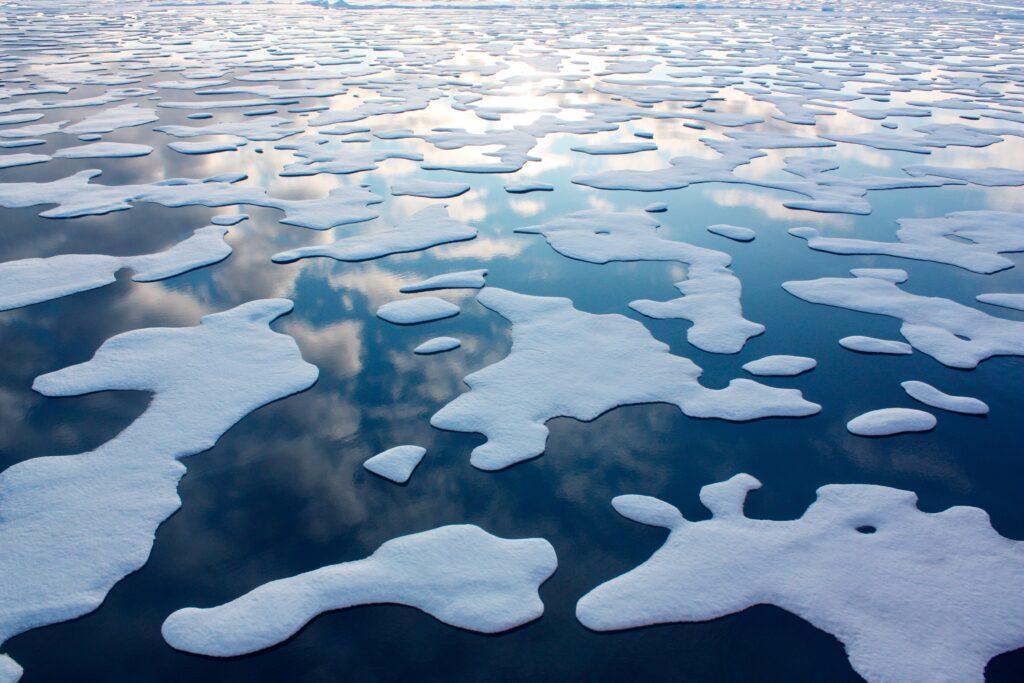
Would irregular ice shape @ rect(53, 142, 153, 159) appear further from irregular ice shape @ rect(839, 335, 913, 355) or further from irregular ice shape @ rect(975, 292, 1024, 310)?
irregular ice shape @ rect(975, 292, 1024, 310)

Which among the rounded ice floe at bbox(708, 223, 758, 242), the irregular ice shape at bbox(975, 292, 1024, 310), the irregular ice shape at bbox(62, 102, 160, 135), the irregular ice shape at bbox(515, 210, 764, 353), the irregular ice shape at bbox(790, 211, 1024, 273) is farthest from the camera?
the irregular ice shape at bbox(62, 102, 160, 135)

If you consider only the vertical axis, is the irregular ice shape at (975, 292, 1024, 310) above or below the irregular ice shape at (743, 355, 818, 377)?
above

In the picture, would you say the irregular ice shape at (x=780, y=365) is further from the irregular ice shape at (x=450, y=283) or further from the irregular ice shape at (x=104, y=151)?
the irregular ice shape at (x=104, y=151)

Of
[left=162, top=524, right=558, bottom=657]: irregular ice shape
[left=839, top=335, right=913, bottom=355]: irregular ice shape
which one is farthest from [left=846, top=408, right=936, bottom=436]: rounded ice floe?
[left=162, top=524, right=558, bottom=657]: irregular ice shape

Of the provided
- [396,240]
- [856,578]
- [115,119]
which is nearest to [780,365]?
[856,578]

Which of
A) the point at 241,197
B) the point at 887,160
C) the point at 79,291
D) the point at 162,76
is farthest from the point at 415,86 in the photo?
the point at 79,291

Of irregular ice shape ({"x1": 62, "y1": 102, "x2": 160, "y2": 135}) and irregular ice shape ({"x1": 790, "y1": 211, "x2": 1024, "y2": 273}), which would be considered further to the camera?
irregular ice shape ({"x1": 62, "y1": 102, "x2": 160, "y2": 135})
